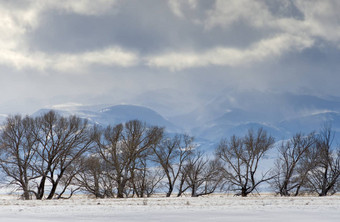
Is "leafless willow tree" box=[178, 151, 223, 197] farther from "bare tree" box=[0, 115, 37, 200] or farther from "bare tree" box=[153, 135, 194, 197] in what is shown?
"bare tree" box=[0, 115, 37, 200]

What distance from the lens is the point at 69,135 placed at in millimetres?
38938

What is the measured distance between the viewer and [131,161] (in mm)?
41000

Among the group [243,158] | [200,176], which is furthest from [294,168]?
[200,176]

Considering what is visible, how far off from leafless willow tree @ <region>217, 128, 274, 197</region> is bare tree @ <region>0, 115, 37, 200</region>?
823 inches

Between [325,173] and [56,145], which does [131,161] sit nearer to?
[56,145]

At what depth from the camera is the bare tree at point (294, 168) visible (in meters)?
41.7

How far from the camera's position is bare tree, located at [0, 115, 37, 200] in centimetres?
3628

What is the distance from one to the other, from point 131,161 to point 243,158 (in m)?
12.8

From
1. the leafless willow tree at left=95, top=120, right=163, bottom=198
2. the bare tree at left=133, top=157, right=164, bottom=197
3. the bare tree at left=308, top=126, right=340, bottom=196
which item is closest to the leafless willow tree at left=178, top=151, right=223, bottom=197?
the bare tree at left=133, top=157, right=164, bottom=197

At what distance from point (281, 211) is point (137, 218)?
7.36m

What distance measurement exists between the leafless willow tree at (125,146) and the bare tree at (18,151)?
23.1 ft

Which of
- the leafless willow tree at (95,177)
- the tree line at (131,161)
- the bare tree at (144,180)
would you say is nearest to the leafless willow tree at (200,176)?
the tree line at (131,161)

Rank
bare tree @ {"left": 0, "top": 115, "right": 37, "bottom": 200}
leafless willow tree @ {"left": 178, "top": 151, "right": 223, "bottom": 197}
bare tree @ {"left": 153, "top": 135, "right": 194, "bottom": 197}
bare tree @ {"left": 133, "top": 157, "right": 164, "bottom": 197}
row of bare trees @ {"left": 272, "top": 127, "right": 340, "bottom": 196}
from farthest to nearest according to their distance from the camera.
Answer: bare tree @ {"left": 153, "top": 135, "right": 194, "bottom": 197} < leafless willow tree @ {"left": 178, "top": 151, "right": 223, "bottom": 197} < bare tree @ {"left": 133, "top": 157, "right": 164, "bottom": 197} < row of bare trees @ {"left": 272, "top": 127, "right": 340, "bottom": 196} < bare tree @ {"left": 0, "top": 115, "right": 37, "bottom": 200}

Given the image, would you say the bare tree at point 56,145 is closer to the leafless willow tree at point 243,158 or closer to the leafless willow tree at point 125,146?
the leafless willow tree at point 125,146
